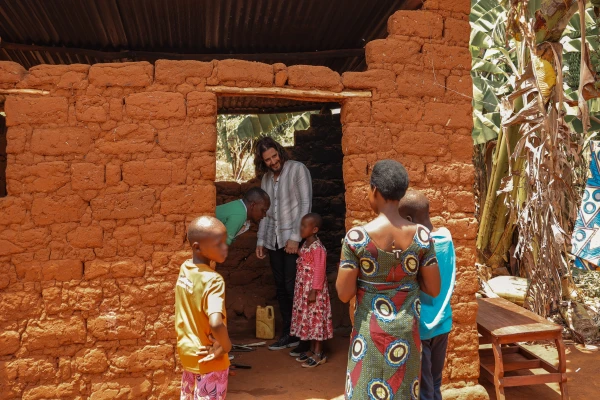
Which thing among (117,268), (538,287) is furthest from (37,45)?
(538,287)

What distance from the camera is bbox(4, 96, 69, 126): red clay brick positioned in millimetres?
4020

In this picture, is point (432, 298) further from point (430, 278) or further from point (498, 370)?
point (498, 370)

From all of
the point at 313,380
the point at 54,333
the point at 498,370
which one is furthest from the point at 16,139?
the point at 498,370

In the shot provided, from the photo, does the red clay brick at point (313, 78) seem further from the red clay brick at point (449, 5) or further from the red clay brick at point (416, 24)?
the red clay brick at point (449, 5)

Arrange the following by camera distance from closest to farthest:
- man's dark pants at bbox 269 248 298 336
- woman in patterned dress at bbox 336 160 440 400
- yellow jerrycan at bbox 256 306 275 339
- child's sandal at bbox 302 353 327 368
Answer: woman in patterned dress at bbox 336 160 440 400 → child's sandal at bbox 302 353 327 368 → man's dark pants at bbox 269 248 298 336 → yellow jerrycan at bbox 256 306 275 339

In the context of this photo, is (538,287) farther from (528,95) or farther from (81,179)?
(81,179)

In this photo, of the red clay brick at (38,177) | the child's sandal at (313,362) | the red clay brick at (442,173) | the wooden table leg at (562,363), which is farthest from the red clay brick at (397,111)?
the red clay brick at (38,177)

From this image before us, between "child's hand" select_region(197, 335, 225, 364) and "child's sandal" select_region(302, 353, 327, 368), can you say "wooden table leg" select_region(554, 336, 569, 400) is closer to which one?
"child's sandal" select_region(302, 353, 327, 368)

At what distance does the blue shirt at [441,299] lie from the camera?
328 cm

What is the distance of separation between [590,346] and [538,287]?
1131mm

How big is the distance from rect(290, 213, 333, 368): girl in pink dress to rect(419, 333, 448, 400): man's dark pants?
1.74m

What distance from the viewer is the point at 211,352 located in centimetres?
291

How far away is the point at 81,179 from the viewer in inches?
160

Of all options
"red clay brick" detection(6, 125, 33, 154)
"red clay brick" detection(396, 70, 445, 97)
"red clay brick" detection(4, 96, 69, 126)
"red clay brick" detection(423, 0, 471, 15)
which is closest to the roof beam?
"red clay brick" detection(423, 0, 471, 15)
